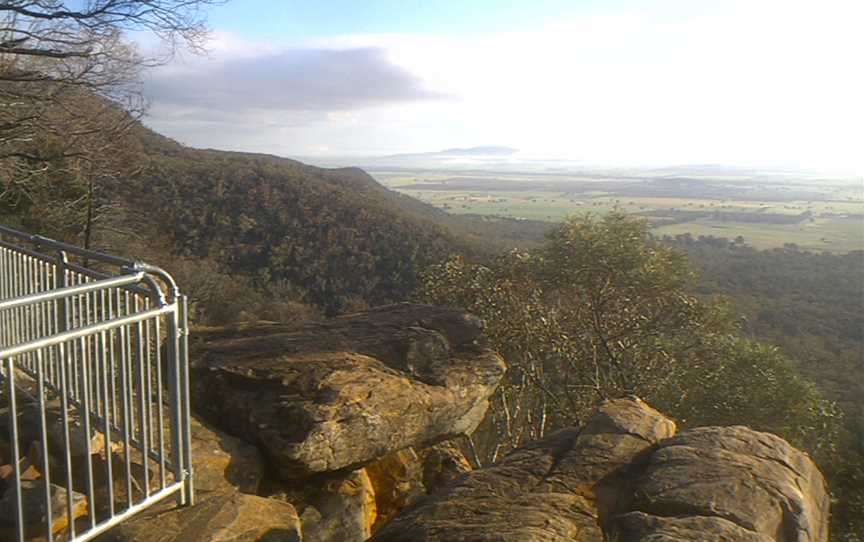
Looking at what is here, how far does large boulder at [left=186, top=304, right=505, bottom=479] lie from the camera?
6.43m

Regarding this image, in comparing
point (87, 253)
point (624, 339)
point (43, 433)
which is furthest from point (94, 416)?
point (624, 339)

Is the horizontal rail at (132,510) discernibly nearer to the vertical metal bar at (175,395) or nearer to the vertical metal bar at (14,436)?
the vertical metal bar at (175,395)

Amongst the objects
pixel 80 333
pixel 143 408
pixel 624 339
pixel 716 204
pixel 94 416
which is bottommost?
pixel 624 339

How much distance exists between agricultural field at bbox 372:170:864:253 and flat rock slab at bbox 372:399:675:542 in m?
38.7

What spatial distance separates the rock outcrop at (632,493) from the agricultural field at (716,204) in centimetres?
3878

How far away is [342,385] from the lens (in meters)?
6.87

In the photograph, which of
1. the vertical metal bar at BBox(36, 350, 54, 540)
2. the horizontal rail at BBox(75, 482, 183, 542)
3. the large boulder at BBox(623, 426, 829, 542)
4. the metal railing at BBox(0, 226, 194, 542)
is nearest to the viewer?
the vertical metal bar at BBox(36, 350, 54, 540)

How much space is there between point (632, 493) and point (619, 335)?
8.32 m

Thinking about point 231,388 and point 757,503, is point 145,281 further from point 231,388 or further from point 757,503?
point 757,503

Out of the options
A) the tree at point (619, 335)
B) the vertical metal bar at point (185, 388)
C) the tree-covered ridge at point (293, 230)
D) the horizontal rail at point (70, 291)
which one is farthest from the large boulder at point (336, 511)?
the tree-covered ridge at point (293, 230)

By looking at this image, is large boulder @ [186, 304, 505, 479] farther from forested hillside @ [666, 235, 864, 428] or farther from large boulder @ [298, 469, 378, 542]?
forested hillside @ [666, 235, 864, 428]

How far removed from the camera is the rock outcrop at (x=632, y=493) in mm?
4484

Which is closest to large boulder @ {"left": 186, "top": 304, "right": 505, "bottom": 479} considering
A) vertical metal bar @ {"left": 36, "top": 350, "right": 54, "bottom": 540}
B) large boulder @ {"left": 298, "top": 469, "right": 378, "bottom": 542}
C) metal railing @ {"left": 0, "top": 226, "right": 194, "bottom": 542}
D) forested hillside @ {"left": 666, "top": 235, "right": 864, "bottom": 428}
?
large boulder @ {"left": 298, "top": 469, "right": 378, "bottom": 542}

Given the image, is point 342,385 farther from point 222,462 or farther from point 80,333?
point 80,333
